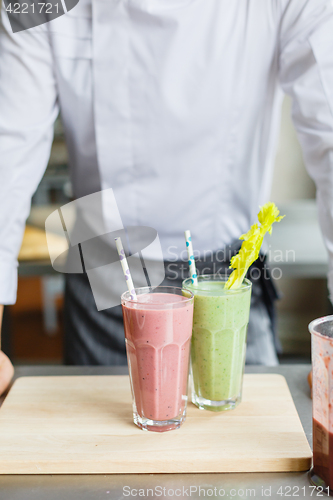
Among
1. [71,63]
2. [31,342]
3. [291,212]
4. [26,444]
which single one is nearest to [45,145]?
[71,63]

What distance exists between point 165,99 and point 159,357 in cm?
58

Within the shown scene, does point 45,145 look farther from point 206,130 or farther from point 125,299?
point 125,299

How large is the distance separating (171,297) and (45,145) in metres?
0.56

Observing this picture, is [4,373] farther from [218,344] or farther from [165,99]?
[165,99]

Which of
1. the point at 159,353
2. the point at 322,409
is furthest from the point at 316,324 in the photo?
the point at 159,353

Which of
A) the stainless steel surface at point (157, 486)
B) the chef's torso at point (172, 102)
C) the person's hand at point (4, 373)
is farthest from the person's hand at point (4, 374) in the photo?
the chef's torso at point (172, 102)

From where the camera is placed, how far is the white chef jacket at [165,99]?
97 cm

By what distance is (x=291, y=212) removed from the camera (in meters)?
2.71

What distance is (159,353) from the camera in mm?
689

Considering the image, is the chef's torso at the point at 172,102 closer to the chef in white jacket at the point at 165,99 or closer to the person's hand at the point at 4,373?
the chef in white jacket at the point at 165,99

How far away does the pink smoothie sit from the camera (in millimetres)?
680

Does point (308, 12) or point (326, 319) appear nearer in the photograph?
point (326, 319)

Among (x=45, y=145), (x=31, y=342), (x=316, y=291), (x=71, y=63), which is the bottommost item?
(x=31, y=342)

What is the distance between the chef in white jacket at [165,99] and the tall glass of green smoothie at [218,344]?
294 mm
